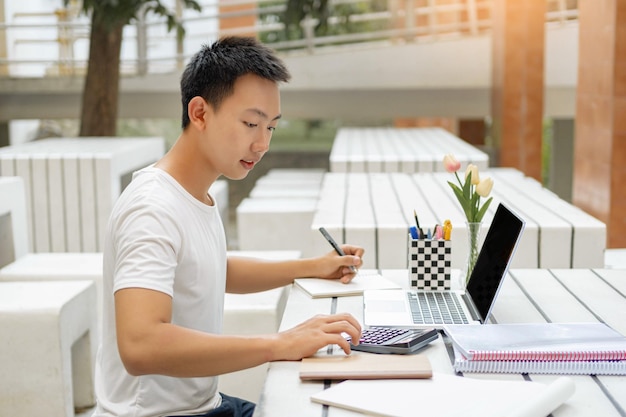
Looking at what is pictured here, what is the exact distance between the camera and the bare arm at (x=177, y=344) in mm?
1572

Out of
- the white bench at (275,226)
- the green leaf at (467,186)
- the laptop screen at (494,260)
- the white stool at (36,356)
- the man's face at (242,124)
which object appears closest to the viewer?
the man's face at (242,124)

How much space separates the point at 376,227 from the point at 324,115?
24.6 feet

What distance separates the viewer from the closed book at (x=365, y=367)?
62.7 inches

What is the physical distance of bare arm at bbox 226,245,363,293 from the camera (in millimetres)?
2301

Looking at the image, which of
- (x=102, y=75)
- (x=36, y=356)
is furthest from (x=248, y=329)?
(x=102, y=75)

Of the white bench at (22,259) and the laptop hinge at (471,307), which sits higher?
the laptop hinge at (471,307)

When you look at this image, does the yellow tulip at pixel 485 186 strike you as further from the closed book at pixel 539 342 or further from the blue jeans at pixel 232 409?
the blue jeans at pixel 232 409

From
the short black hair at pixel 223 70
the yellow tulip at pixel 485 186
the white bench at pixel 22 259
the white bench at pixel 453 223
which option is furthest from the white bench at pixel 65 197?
the short black hair at pixel 223 70

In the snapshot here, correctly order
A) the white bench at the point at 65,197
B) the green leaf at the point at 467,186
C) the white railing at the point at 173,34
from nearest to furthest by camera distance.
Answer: the green leaf at the point at 467,186 → the white bench at the point at 65,197 → the white railing at the point at 173,34

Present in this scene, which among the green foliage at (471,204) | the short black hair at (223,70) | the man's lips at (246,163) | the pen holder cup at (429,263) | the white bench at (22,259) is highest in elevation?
the short black hair at (223,70)

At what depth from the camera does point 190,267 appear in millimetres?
1789

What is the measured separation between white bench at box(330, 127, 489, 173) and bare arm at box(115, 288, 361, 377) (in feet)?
12.3

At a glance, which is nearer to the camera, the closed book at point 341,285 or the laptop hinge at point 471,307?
the laptop hinge at point 471,307

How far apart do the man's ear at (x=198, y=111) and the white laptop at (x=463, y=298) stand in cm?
56
